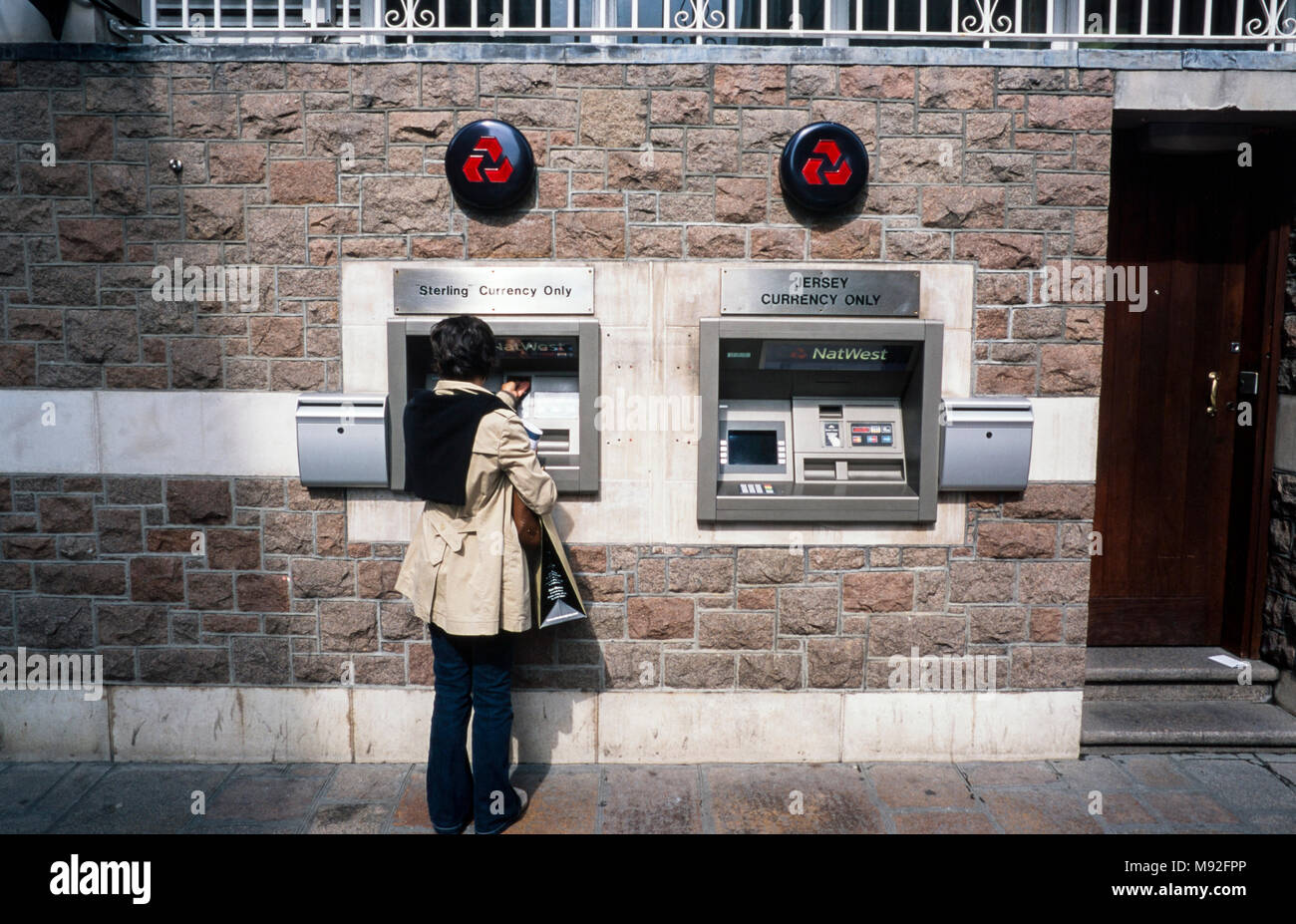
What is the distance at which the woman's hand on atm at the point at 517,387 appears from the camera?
4.11 meters

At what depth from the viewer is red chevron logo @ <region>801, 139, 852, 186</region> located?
4164 millimetres

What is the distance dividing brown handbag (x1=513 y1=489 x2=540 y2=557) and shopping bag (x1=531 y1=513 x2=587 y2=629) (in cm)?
10

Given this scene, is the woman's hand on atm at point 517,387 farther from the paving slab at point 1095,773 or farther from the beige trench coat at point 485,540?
the paving slab at point 1095,773

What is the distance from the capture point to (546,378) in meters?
4.36

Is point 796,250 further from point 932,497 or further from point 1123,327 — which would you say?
point 1123,327

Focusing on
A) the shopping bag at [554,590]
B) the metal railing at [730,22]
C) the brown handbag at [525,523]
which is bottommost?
the shopping bag at [554,590]

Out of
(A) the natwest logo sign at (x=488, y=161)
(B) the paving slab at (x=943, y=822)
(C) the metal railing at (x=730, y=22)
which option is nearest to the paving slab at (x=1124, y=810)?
(B) the paving slab at (x=943, y=822)

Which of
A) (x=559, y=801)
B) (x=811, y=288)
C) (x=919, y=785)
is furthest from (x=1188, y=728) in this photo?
(x=559, y=801)

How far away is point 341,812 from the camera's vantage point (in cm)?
406

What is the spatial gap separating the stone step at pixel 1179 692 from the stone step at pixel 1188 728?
4.2 inches

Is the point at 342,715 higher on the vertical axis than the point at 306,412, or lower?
lower

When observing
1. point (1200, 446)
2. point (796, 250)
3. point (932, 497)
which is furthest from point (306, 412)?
point (1200, 446)

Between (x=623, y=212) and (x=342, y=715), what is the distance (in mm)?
2751

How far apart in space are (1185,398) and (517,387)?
3.70 metres
